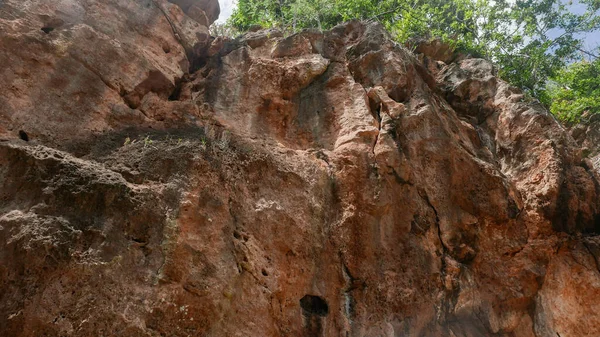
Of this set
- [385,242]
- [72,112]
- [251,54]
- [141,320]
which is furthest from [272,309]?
[251,54]

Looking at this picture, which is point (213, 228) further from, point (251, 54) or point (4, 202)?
point (251, 54)

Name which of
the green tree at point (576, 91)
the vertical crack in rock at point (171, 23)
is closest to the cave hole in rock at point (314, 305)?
the vertical crack in rock at point (171, 23)

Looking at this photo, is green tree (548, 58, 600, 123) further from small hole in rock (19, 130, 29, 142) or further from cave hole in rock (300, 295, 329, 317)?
small hole in rock (19, 130, 29, 142)

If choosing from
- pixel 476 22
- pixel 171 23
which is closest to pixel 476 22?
pixel 476 22

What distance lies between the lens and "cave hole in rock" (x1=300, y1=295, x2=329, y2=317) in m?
7.27

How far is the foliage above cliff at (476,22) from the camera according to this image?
16891mm

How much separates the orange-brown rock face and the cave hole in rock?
1.5 inches

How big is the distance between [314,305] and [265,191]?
217cm

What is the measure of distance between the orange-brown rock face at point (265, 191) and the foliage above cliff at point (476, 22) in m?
5.25

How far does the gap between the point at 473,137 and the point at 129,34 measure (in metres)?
8.89

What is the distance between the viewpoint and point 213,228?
21.8 ft

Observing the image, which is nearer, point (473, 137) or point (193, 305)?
point (193, 305)

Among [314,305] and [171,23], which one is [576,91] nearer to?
[314,305]

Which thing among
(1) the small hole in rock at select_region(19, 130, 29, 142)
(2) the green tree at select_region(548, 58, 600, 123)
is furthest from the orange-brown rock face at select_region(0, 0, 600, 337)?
(2) the green tree at select_region(548, 58, 600, 123)
